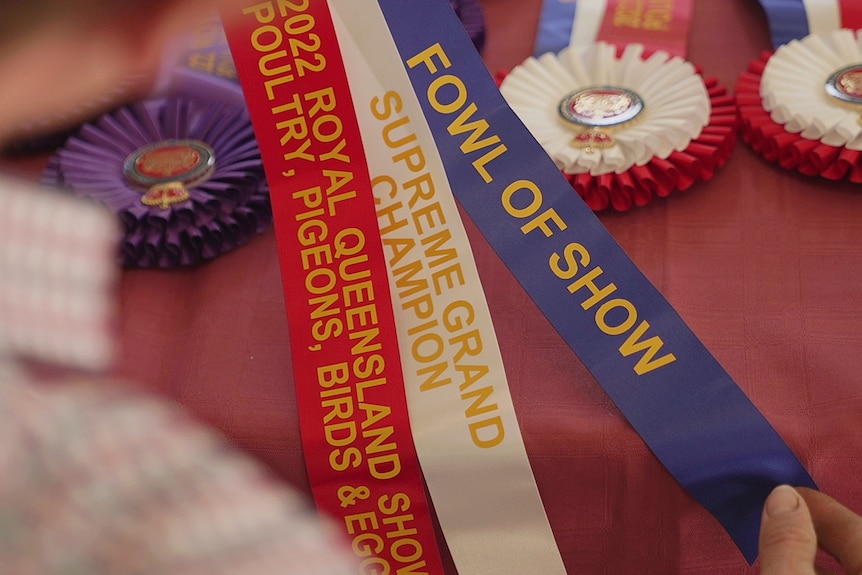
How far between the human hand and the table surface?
0.05 m

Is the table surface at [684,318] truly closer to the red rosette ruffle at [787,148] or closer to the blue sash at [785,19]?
the red rosette ruffle at [787,148]

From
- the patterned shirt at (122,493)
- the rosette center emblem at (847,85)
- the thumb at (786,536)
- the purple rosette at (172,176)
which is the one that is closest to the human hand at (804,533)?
the thumb at (786,536)

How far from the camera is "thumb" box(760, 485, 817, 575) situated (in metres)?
0.58

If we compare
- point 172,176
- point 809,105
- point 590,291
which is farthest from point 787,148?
point 172,176

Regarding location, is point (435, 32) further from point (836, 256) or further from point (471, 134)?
point (836, 256)

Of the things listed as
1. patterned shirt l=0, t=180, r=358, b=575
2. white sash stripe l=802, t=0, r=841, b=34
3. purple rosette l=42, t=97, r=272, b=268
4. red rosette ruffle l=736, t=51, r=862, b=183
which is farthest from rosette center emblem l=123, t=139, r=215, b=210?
white sash stripe l=802, t=0, r=841, b=34

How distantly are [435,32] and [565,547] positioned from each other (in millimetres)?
425

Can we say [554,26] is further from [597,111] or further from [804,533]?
[804,533]

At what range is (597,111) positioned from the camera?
0.89 metres

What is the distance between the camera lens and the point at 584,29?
1028 millimetres

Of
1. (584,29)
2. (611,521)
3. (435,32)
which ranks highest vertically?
(435,32)

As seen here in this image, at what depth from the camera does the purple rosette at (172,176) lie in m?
0.83

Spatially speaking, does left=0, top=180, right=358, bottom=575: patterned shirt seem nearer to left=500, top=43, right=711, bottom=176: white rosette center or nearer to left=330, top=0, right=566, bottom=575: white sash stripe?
left=330, top=0, right=566, bottom=575: white sash stripe

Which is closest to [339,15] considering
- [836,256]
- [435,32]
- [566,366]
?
[435,32]
